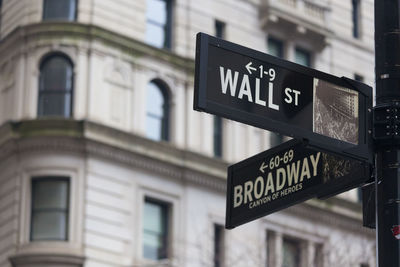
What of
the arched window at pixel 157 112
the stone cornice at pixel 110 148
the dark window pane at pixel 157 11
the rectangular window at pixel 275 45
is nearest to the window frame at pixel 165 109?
the arched window at pixel 157 112

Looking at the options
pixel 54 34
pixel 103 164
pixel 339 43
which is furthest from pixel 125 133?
pixel 339 43

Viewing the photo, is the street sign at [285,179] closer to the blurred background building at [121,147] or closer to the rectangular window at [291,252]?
the blurred background building at [121,147]

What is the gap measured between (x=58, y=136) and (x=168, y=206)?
406 centimetres

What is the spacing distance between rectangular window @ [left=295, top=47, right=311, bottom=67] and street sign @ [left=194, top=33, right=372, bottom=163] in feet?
105

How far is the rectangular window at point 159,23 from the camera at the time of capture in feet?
118

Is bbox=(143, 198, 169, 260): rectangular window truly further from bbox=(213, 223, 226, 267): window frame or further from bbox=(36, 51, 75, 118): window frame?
bbox=(36, 51, 75, 118): window frame

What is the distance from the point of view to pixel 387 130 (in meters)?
7.56

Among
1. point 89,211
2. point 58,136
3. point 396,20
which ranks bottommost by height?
point 396,20

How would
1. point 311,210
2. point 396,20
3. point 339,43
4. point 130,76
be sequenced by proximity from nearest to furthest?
point 396,20 → point 130,76 → point 311,210 → point 339,43

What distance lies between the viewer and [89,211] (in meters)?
32.8

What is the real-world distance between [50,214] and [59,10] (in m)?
6.17

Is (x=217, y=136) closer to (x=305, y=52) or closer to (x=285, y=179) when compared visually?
(x=305, y=52)

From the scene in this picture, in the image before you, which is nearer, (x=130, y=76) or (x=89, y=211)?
(x=89, y=211)

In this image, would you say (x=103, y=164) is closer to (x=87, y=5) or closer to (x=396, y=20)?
(x=87, y=5)
